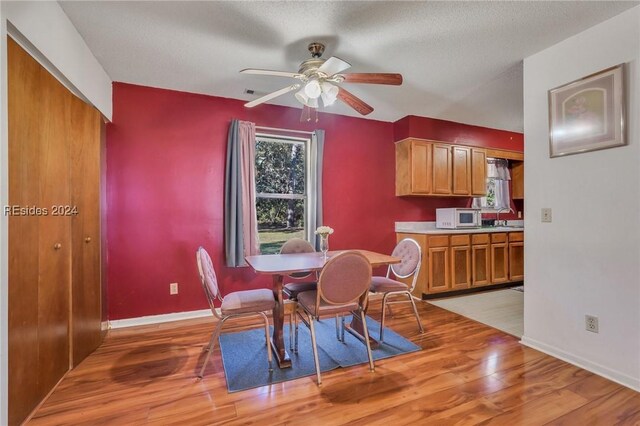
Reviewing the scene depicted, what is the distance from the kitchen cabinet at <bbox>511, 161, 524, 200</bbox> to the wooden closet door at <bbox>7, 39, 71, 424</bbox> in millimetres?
6256

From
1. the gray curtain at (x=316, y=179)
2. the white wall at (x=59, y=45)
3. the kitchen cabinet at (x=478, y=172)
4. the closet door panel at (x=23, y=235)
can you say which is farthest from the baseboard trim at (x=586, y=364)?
the white wall at (x=59, y=45)

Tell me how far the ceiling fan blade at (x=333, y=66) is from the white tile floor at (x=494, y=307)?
2.80 metres

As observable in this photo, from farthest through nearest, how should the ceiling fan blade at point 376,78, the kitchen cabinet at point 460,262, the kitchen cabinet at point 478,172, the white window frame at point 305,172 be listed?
the kitchen cabinet at point 478,172 < the kitchen cabinet at point 460,262 < the white window frame at point 305,172 < the ceiling fan blade at point 376,78

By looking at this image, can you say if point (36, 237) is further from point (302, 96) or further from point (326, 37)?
point (326, 37)

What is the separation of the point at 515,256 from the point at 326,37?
415cm

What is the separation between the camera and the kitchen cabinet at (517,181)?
17.4 feet

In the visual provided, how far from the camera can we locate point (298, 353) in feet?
7.92

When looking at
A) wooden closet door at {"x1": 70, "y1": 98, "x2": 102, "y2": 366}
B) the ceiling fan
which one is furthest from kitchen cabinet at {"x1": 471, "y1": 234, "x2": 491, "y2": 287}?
wooden closet door at {"x1": 70, "y1": 98, "x2": 102, "y2": 366}

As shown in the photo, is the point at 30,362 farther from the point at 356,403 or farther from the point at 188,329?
the point at 356,403

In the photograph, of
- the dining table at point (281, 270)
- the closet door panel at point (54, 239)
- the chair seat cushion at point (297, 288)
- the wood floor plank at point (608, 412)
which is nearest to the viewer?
the wood floor plank at point (608, 412)

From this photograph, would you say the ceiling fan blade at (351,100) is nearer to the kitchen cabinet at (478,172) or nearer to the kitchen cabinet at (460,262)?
the kitchen cabinet at (460,262)

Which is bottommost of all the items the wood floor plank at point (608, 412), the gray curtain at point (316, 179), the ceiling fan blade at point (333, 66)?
the wood floor plank at point (608, 412)

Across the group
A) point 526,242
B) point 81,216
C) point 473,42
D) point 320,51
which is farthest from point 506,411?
point 81,216

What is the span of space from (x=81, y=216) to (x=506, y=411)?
3166 mm
